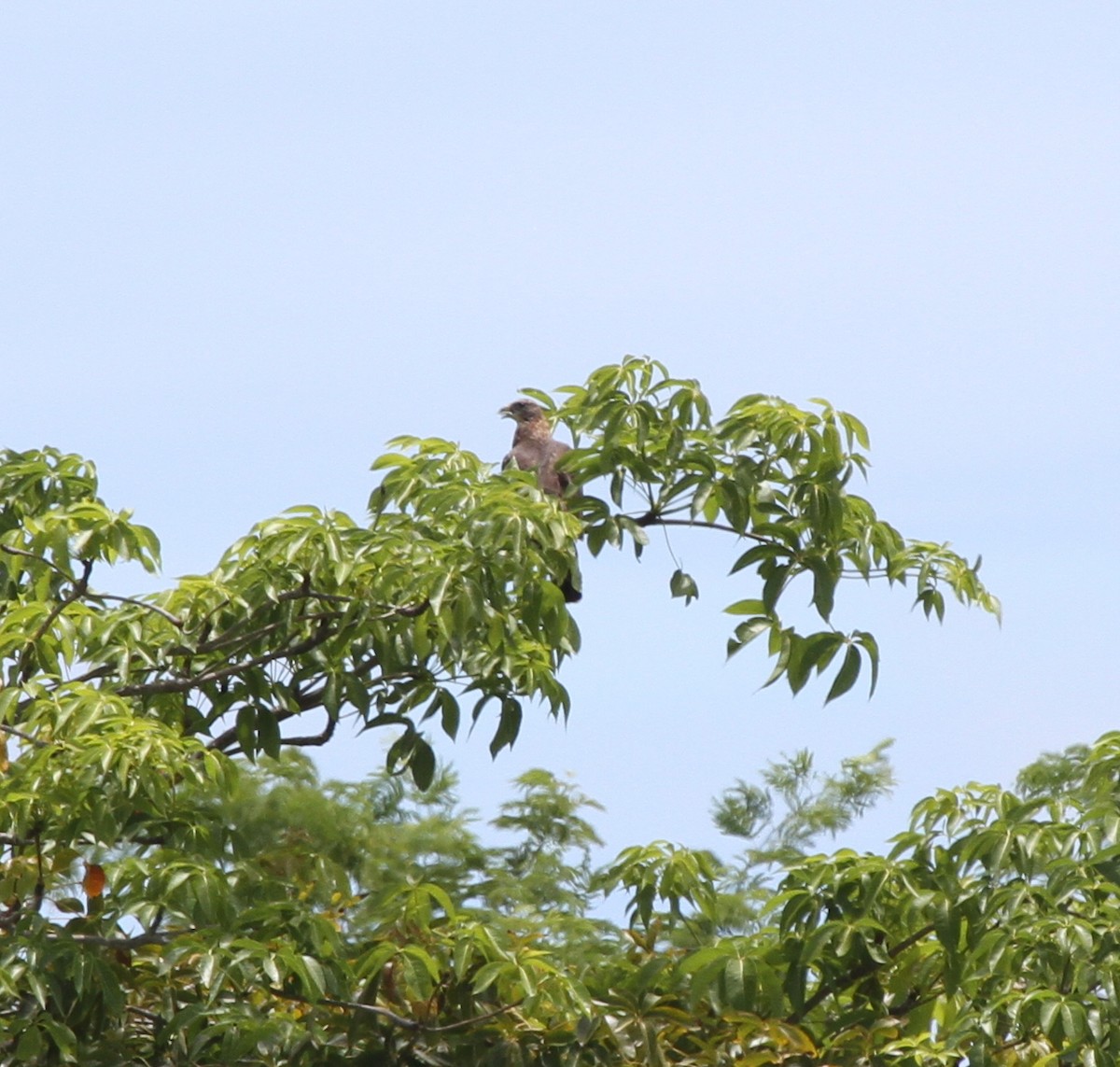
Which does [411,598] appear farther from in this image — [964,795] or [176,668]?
[964,795]

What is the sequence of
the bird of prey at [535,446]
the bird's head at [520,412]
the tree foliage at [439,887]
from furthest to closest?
the bird's head at [520,412], the bird of prey at [535,446], the tree foliage at [439,887]

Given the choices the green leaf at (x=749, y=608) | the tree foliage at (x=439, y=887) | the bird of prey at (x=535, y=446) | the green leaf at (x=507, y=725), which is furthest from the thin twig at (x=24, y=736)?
the bird of prey at (x=535, y=446)

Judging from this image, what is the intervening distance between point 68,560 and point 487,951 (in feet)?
5.36

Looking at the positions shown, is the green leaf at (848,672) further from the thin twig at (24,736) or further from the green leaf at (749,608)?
the thin twig at (24,736)

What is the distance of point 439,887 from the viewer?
5.52m

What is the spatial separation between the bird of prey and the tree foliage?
3.45 feet

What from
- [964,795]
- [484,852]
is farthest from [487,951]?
[484,852]

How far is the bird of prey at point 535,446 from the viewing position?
691 cm

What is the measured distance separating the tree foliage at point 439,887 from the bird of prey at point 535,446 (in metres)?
1.05

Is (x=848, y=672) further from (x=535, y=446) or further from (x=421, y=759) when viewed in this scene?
(x=535, y=446)

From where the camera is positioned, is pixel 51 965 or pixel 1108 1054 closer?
pixel 1108 1054

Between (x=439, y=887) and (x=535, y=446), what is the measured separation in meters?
2.58

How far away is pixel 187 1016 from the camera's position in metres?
4.88

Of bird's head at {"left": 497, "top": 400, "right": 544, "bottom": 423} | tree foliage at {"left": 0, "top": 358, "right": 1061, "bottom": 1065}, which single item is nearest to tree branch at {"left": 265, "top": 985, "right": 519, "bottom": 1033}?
A: tree foliage at {"left": 0, "top": 358, "right": 1061, "bottom": 1065}
